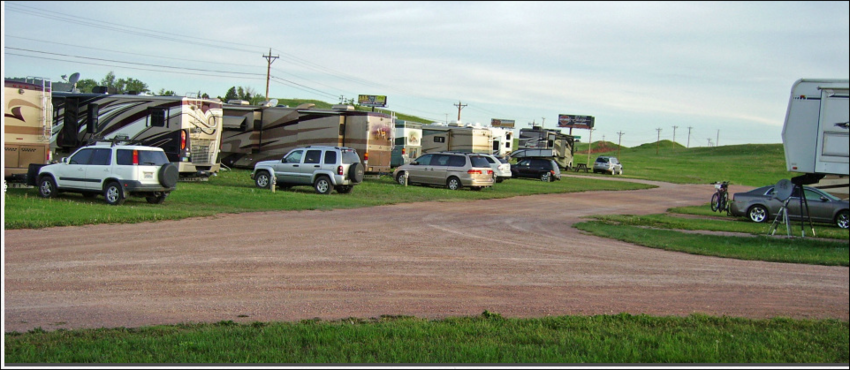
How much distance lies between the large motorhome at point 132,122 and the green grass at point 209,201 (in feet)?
5.11

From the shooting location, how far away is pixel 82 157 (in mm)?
19016

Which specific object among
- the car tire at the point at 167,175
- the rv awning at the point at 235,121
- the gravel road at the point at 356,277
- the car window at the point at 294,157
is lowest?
the gravel road at the point at 356,277

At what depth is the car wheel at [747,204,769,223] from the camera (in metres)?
22.2

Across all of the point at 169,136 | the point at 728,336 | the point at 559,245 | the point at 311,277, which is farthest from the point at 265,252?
the point at 169,136

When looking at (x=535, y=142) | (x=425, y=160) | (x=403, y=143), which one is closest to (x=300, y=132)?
(x=425, y=160)

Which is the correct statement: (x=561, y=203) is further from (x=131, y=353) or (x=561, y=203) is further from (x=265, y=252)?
(x=131, y=353)

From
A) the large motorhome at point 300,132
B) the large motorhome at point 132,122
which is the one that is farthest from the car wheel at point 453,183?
the large motorhome at point 132,122

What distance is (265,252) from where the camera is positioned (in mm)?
11828

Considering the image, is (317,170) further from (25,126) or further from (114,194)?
(25,126)

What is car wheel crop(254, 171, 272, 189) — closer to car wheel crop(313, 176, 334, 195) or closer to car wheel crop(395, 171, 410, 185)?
car wheel crop(313, 176, 334, 195)

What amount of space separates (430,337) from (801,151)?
3542 mm

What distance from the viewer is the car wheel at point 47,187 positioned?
19.1 m

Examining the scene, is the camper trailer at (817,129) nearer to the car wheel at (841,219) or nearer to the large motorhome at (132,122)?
the car wheel at (841,219)

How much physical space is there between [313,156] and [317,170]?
65cm
